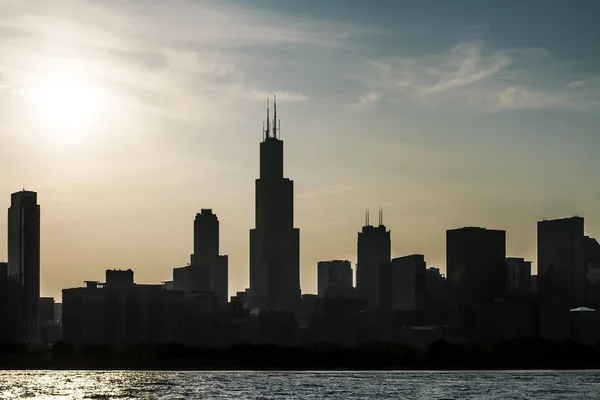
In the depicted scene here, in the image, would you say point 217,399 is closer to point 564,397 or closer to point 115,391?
point 115,391

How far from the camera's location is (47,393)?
187 meters

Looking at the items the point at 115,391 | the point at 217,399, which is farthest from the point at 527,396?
the point at 115,391

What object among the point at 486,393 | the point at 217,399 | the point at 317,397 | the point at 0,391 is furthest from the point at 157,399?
the point at 486,393

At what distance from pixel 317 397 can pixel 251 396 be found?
34.6ft

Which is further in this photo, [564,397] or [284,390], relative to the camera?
[284,390]

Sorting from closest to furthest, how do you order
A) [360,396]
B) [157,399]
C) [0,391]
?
[157,399]
[360,396]
[0,391]

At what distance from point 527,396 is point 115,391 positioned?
2762 inches

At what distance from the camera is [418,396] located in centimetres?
18125

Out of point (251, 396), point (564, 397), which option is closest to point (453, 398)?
point (564, 397)

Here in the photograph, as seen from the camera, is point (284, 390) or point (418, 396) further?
point (284, 390)

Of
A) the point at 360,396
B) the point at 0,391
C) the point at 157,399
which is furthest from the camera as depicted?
the point at 0,391

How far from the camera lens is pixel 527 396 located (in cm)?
18438

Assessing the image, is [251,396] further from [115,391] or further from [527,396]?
[527,396]

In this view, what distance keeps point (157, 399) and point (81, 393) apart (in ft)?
85.6
